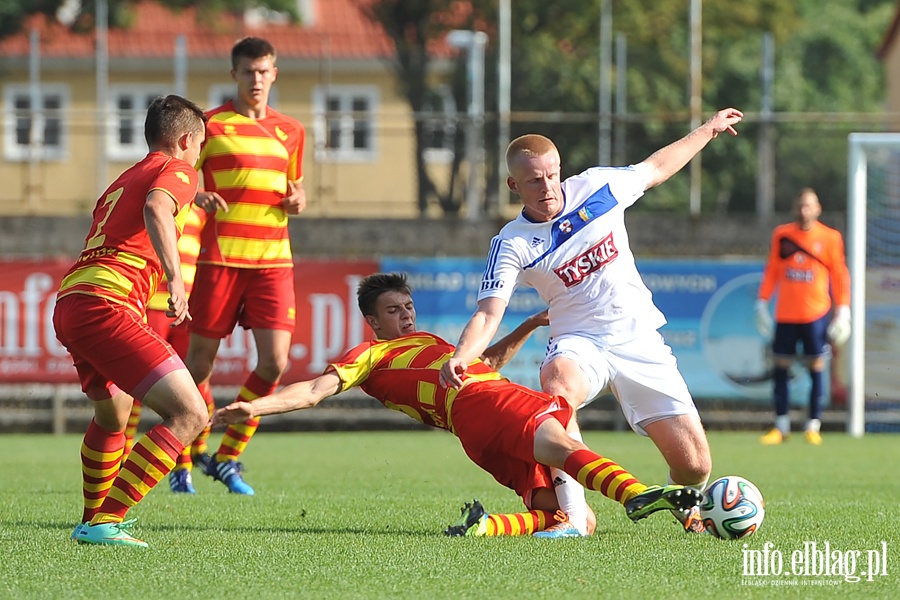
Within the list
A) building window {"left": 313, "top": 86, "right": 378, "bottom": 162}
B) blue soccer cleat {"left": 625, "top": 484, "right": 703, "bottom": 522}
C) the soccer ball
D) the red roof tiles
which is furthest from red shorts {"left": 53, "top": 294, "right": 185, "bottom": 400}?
the red roof tiles

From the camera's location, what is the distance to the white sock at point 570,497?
635 cm

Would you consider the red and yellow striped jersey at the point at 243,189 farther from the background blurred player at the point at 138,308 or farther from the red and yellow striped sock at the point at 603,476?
the red and yellow striped sock at the point at 603,476

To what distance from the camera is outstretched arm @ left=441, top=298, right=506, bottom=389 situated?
232 inches

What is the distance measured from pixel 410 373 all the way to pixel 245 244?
2291 mm

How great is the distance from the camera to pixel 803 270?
1425 centimetres

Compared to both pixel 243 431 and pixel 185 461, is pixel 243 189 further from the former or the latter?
pixel 185 461

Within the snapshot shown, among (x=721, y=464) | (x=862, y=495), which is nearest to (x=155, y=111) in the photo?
(x=862, y=495)

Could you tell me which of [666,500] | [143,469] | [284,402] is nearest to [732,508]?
[666,500]

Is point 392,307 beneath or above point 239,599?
above

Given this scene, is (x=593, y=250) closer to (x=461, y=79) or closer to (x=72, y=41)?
A: (x=461, y=79)

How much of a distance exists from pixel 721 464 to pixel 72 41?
2430 cm

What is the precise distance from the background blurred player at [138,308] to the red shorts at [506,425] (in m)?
1.18

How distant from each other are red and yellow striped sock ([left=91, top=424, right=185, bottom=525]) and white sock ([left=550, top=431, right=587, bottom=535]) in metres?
1.67

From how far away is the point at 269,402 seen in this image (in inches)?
233
